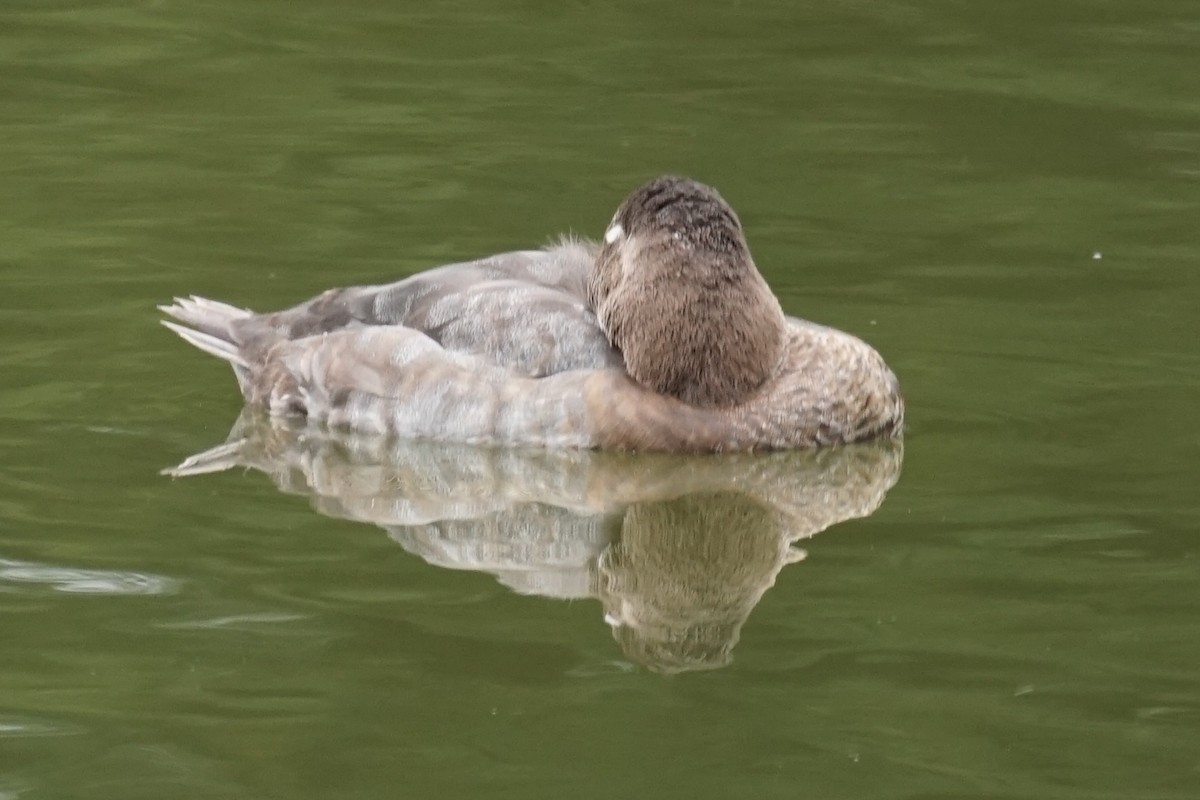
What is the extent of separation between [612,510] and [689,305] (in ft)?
3.34

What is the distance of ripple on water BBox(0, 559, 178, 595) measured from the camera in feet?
25.5

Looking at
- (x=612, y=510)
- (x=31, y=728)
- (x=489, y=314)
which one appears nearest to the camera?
(x=31, y=728)

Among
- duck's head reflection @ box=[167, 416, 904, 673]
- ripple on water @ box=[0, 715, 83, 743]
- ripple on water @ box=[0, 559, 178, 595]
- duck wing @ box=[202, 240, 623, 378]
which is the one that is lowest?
duck's head reflection @ box=[167, 416, 904, 673]

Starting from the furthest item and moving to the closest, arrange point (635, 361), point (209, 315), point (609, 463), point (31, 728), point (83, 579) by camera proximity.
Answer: point (209, 315), point (635, 361), point (609, 463), point (83, 579), point (31, 728)

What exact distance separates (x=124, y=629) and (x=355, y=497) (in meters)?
1.68

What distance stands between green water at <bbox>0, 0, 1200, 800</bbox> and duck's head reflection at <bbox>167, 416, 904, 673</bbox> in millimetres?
30

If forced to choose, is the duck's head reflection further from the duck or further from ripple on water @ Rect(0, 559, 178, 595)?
ripple on water @ Rect(0, 559, 178, 595)

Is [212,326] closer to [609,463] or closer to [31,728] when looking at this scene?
[609,463]

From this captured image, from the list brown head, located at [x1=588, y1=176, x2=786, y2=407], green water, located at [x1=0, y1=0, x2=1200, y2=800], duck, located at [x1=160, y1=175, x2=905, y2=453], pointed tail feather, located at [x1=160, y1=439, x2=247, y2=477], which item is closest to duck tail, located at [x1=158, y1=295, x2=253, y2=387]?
green water, located at [x1=0, y1=0, x2=1200, y2=800]

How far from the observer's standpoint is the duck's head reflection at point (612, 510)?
7910 millimetres

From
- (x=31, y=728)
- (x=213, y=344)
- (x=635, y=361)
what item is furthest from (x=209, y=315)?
(x=31, y=728)

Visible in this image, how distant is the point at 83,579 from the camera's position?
309 inches

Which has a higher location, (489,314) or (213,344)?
(489,314)

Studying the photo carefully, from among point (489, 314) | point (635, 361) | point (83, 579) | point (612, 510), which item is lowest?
point (612, 510)
